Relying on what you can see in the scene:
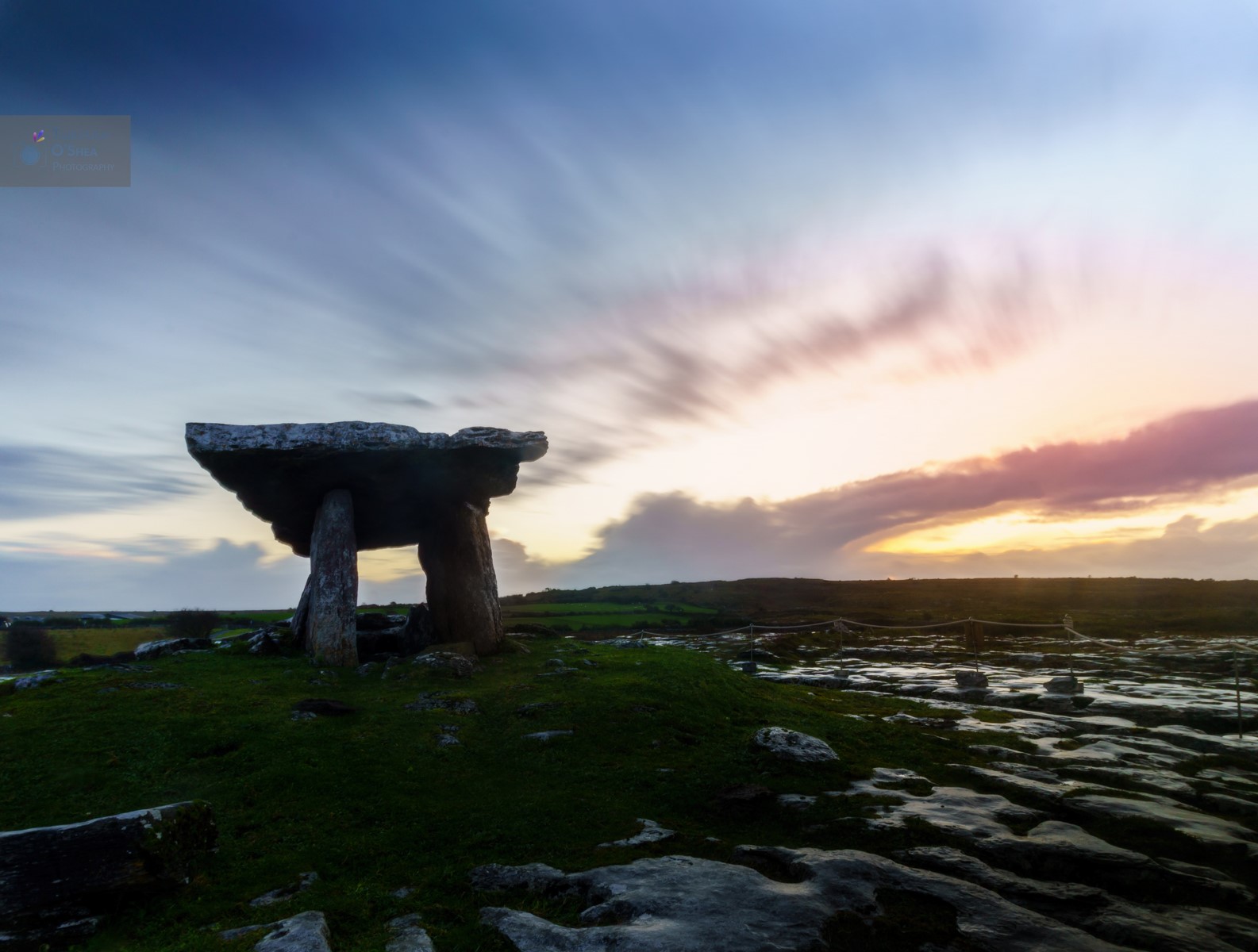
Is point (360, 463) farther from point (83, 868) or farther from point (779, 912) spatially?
point (779, 912)

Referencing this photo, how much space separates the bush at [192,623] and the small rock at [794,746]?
37.0m

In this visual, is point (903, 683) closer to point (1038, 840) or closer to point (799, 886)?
point (1038, 840)

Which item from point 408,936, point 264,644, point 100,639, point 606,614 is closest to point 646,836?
point 408,936

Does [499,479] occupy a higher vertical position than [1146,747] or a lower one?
higher

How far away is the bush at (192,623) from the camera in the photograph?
39.8m

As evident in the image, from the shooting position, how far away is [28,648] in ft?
115

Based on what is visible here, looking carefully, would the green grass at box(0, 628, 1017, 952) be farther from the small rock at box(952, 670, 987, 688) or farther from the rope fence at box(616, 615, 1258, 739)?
the rope fence at box(616, 615, 1258, 739)

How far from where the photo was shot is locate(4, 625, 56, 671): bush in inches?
1241

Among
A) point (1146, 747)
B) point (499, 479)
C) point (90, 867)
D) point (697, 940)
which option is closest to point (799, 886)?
point (697, 940)

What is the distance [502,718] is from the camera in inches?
563

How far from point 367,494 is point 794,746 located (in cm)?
1691

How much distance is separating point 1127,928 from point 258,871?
356 inches

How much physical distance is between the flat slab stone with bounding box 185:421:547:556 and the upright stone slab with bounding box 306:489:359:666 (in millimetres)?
1229

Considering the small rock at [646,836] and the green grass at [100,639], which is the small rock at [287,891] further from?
the green grass at [100,639]
